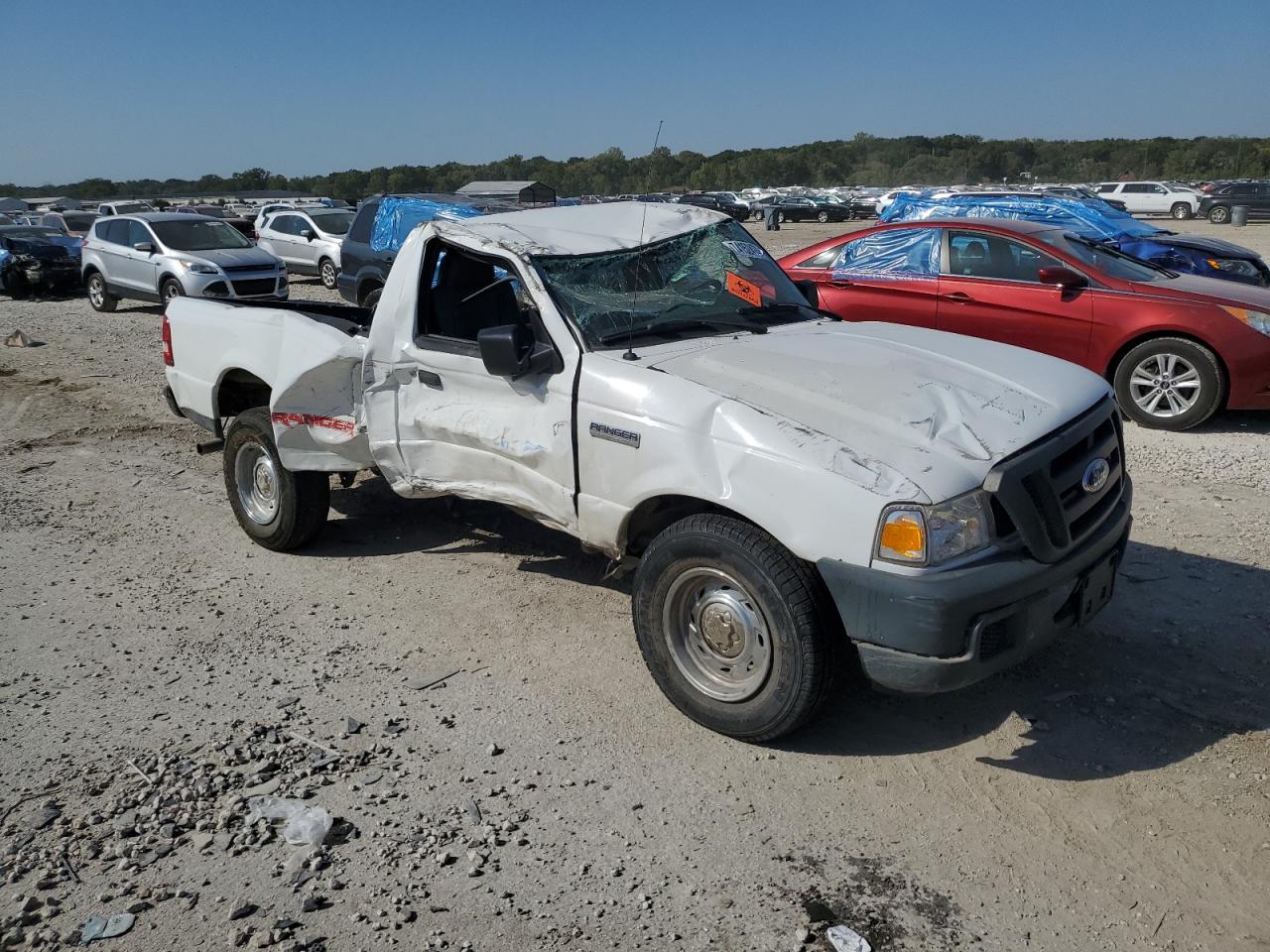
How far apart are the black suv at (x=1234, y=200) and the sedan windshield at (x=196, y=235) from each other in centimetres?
3669

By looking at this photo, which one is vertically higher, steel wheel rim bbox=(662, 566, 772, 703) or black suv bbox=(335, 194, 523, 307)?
black suv bbox=(335, 194, 523, 307)

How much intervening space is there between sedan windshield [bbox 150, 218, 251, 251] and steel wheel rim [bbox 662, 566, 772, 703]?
52.8ft

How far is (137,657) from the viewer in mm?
4777

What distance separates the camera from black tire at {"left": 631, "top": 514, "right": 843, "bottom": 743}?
3.56m

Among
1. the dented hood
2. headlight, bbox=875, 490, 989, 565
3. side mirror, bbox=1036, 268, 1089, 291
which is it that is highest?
side mirror, bbox=1036, 268, 1089, 291

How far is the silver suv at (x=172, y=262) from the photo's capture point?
1673cm

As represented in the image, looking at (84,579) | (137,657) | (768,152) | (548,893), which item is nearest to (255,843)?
(548,893)

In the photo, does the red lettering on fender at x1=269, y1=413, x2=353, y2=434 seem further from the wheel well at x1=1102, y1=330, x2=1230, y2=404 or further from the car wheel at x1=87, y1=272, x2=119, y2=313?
the car wheel at x1=87, y1=272, x2=119, y2=313

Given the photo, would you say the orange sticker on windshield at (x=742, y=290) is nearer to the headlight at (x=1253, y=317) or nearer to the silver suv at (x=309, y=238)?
the headlight at (x=1253, y=317)

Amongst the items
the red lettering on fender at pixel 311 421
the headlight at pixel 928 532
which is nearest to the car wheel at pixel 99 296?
the red lettering on fender at pixel 311 421

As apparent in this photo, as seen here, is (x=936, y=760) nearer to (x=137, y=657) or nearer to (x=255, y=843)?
(x=255, y=843)

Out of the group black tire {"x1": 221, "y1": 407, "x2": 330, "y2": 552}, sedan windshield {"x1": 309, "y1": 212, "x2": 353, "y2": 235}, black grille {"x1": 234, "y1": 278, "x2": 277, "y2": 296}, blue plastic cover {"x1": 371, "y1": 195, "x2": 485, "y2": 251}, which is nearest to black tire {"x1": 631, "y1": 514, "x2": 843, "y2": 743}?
black tire {"x1": 221, "y1": 407, "x2": 330, "y2": 552}

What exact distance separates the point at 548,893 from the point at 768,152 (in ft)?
344

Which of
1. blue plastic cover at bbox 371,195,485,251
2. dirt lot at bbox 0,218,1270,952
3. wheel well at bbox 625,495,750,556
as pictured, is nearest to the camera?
dirt lot at bbox 0,218,1270,952
